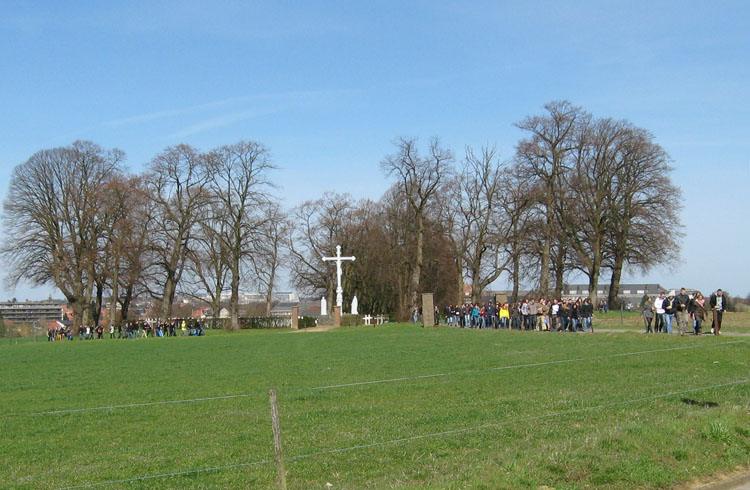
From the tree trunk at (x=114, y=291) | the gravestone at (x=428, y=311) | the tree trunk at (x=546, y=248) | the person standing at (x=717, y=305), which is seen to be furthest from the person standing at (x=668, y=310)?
the tree trunk at (x=114, y=291)

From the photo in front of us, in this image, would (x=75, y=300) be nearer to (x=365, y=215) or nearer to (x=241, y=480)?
(x=365, y=215)

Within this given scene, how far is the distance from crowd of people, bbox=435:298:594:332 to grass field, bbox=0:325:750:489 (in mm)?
15100

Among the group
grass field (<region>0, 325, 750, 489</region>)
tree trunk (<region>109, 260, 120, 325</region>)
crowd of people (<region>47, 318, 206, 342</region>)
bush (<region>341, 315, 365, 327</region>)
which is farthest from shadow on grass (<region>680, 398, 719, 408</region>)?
tree trunk (<region>109, 260, 120, 325</region>)

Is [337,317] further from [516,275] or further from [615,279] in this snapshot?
[615,279]

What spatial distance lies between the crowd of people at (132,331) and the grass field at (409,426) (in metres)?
41.9

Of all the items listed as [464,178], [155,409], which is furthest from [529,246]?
[155,409]

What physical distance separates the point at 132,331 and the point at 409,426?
182ft

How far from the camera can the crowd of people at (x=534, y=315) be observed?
36.8 metres

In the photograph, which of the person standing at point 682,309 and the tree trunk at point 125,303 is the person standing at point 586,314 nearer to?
the person standing at point 682,309

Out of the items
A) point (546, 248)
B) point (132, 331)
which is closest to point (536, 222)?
point (546, 248)

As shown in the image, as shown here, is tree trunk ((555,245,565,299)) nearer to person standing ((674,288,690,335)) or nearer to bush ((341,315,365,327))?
bush ((341,315,365,327))

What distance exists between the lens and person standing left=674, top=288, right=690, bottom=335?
91.4ft

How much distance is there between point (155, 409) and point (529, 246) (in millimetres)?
46880

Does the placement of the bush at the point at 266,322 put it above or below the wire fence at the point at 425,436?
above
